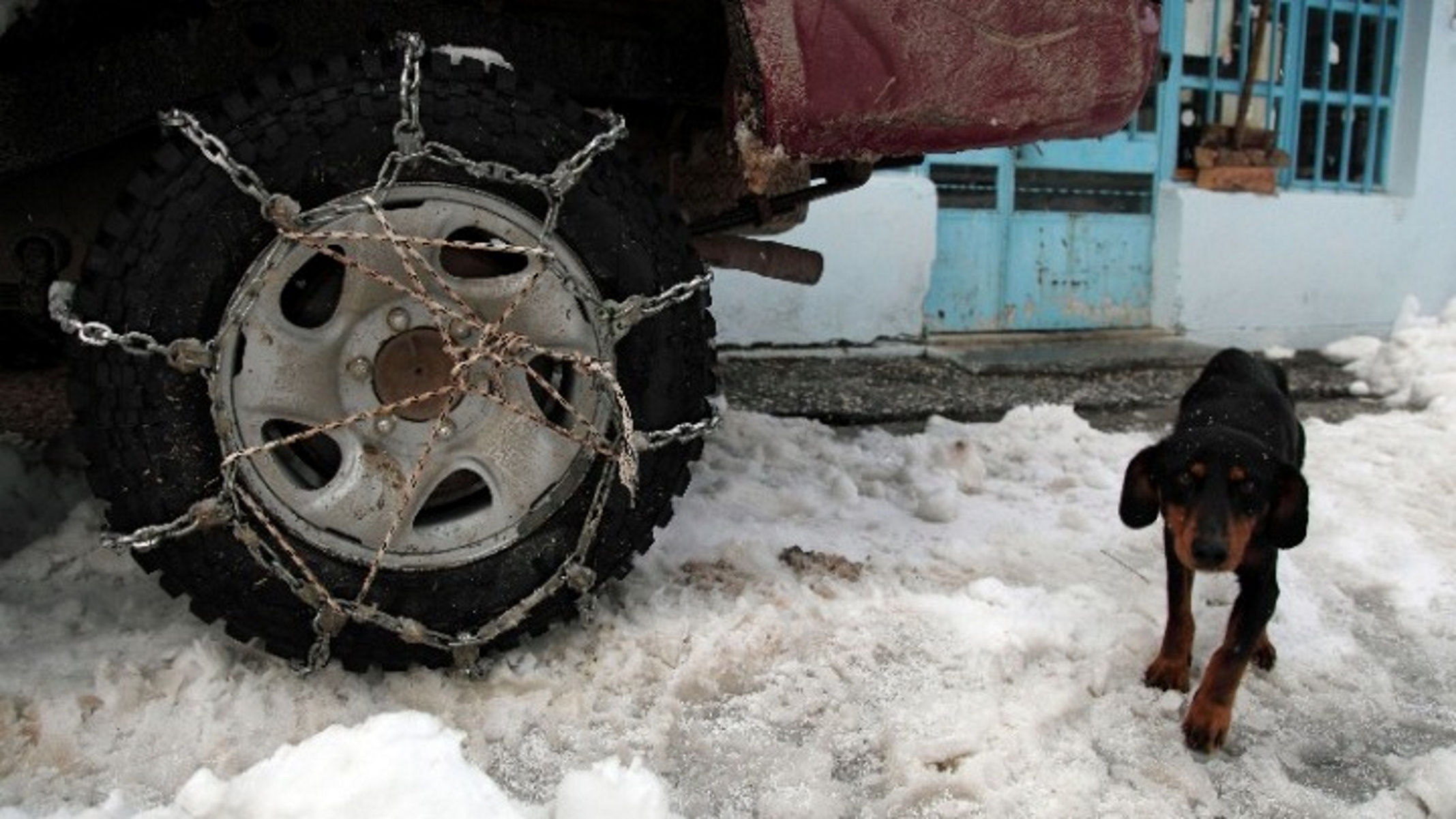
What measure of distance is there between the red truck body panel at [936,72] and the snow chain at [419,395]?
352mm

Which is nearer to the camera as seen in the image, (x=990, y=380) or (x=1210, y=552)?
(x=1210, y=552)

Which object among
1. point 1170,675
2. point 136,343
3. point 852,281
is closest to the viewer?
point 136,343

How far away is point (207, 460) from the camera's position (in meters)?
1.90

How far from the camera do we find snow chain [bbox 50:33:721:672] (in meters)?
1.86

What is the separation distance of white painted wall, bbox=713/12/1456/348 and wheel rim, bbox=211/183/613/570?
369 centimetres

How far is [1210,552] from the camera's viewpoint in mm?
2035

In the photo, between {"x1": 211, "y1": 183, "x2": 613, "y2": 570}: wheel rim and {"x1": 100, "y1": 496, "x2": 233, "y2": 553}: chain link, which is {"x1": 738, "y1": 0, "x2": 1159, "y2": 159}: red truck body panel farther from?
{"x1": 100, "y1": 496, "x2": 233, "y2": 553}: chain link

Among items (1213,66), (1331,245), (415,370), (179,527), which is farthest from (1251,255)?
(179,527)

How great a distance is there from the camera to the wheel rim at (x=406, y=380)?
1.91 meters

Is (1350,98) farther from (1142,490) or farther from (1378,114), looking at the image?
(1142,490)

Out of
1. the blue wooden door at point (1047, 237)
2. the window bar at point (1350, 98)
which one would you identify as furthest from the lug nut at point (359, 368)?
the window bar at point (1350, 98)

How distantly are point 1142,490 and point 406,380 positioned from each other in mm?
1519

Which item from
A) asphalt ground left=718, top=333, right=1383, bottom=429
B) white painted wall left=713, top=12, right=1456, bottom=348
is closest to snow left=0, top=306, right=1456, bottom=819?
asphalt ground left=718, top=333, right=1383, bottom=429

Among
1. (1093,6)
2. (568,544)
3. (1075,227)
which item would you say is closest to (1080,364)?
(1075,227)
